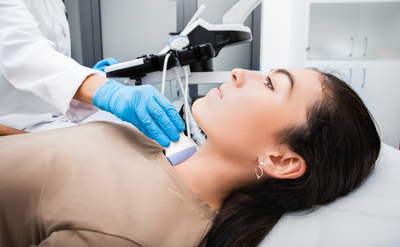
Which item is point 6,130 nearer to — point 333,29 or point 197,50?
point 197,50

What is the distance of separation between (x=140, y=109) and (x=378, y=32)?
9.49 ft

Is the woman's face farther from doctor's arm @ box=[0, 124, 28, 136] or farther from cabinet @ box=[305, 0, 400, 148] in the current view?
cabinet @ box=[305, 0, 400, 148]

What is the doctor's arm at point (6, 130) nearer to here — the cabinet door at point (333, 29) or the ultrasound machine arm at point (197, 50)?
the ultrasound machine arm at point (197, 50)

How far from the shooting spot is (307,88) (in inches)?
27.8

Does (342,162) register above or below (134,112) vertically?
below

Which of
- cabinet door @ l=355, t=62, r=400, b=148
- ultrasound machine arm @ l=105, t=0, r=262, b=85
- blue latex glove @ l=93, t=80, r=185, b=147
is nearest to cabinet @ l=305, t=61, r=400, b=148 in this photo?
cabinet door @ l=355, t=62, r=400, b=148

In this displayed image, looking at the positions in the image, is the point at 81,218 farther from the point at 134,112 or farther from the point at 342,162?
the point at 342,162

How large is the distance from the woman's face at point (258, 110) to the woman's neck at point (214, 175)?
0.05 metres

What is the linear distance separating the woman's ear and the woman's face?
39mm

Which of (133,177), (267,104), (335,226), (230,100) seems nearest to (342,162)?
(335,226)

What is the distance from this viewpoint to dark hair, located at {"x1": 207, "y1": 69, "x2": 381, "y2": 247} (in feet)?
2.18

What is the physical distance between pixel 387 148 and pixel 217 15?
7.01 ft

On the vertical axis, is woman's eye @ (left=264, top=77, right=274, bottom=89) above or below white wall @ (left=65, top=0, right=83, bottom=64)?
below

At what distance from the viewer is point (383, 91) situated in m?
2.18
